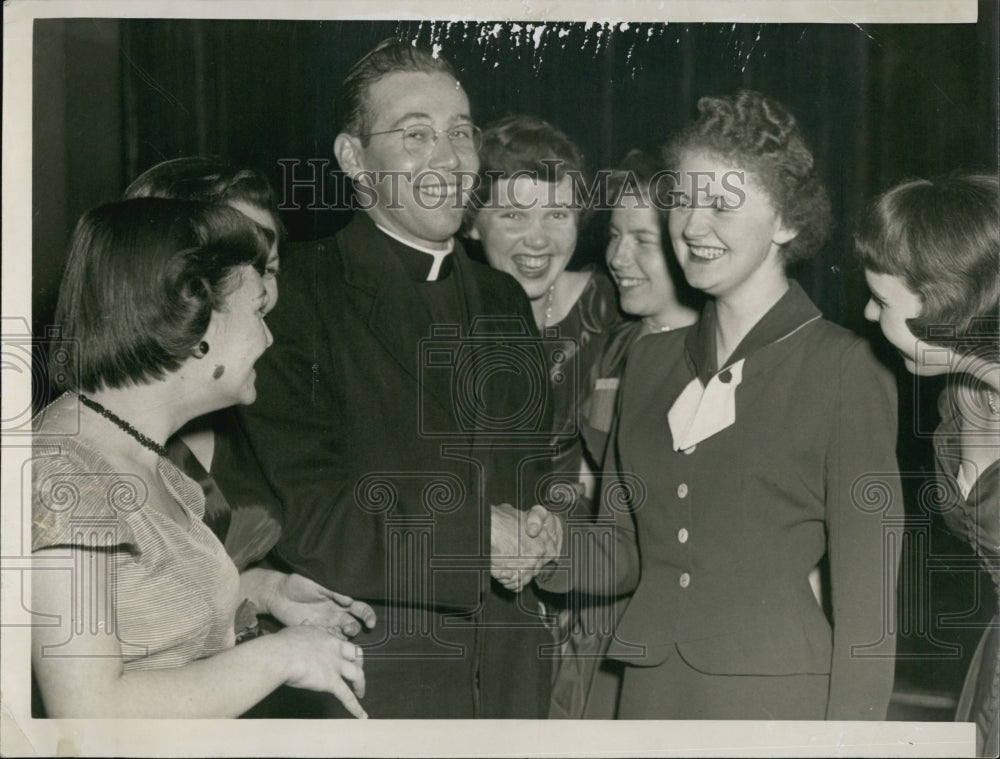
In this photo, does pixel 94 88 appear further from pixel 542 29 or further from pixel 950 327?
pixel 950 327

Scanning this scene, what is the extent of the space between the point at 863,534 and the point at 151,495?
1.99 m

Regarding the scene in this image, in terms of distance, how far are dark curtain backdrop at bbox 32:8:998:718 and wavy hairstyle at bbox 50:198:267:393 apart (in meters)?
0.13

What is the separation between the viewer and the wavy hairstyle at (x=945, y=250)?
3.13m

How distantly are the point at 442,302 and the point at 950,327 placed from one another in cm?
146

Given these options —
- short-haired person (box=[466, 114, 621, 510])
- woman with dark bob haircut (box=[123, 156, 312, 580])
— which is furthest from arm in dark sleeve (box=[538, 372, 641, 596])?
woman with dark bob haircut (box=[123, 156, 312, 580])

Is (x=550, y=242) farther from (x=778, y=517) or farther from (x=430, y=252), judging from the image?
(x=778, y=517)

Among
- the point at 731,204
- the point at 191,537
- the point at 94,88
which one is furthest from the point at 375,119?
the point at 191,537

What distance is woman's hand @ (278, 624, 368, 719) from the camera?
3143 mm

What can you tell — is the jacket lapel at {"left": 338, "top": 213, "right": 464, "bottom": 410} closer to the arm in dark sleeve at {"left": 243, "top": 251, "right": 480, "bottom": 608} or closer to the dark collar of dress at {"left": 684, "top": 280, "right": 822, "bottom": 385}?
the arm in dark sleeve at {"left": 243, "top": 251, "right": 480, "bottom": 608}

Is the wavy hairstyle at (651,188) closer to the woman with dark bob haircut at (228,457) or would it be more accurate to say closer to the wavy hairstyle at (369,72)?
the wavy hairstyle at (369,72)

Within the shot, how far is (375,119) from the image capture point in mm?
3170

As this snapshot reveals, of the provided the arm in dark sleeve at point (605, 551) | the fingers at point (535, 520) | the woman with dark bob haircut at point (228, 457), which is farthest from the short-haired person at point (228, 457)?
the arm in dark sleeve at point (605, 551)

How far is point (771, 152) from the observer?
3150 mm

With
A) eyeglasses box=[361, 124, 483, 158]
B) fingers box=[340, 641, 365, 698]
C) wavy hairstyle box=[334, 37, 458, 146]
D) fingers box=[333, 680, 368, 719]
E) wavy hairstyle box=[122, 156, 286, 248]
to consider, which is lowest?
fingers box=[333, 680, 368, 719]
